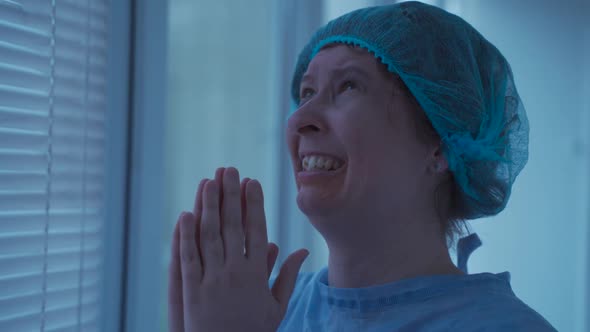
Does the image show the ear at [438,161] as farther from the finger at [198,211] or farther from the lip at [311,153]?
the finger at [198,211]

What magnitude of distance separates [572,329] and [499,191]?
52.5 inches

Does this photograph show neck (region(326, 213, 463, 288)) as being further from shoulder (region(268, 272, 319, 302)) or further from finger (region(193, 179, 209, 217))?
finger (region(193, 179, 209, 217))

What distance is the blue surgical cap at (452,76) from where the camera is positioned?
903 millimetres

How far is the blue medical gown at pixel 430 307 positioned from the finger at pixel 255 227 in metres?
0.28

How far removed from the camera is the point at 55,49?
0.98 meters

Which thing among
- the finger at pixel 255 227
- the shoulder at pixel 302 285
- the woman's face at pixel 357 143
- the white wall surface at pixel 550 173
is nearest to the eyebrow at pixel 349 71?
the woman's face at pixel 357 143

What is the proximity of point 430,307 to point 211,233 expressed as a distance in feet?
1.54

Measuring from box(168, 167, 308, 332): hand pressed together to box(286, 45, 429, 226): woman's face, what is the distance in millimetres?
172

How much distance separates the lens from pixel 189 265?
753mm

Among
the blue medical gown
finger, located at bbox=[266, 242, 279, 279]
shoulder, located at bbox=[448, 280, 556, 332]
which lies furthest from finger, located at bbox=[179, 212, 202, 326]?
shoulder, located at bbox=[448, 280, 556, 332]

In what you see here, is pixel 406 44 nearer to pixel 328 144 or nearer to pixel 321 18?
pixel 328 144

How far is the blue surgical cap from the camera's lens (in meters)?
0.90

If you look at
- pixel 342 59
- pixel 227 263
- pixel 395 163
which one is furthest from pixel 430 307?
pixel 342 59

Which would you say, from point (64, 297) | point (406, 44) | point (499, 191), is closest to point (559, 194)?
point (499, 191)
